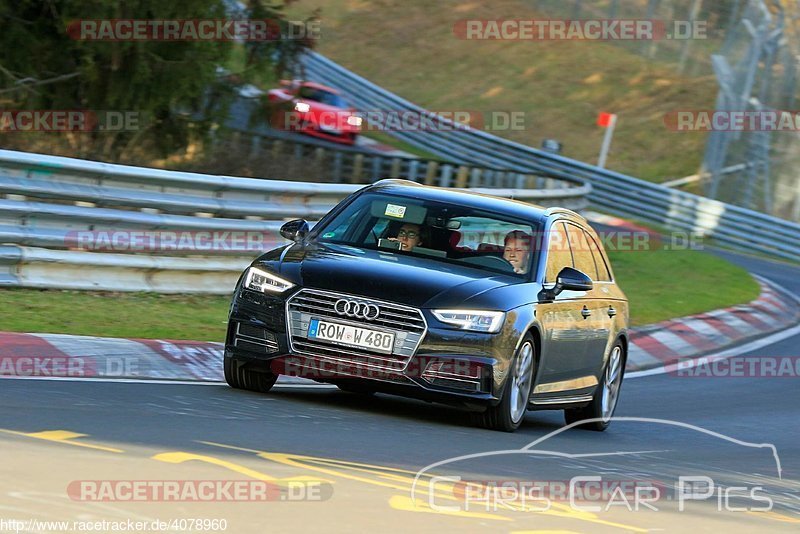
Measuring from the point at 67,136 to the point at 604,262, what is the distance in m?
10.0

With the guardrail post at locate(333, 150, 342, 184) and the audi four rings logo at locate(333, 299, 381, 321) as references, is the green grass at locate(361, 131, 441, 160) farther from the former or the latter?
the audi four rings logo at locate(333, 299, 381, 321)

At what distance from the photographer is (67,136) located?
19.2m

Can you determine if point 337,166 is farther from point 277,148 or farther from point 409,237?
point 409,237

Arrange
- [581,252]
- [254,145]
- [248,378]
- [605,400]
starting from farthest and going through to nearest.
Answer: [254,145]
[605,400]
[581,252]
[248,378]

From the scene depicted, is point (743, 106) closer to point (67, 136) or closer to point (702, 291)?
point (702, 291)

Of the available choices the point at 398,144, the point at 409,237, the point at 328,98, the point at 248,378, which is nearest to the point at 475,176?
the point at 328,98

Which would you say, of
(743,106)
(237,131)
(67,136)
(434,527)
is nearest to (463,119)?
(743,106)

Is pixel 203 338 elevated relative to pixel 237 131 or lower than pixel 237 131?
lower

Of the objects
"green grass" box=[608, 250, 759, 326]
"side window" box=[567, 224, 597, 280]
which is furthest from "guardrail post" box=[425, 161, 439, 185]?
"side window" box=[567, 224, 597, 280]

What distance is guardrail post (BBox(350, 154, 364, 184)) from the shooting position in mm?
26141

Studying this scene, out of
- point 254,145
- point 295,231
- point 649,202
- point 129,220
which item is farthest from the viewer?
point 649,202

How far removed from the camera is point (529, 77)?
159 ft

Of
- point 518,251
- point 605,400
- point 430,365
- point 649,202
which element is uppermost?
point 518,251

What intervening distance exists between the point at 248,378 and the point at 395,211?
149 cm
